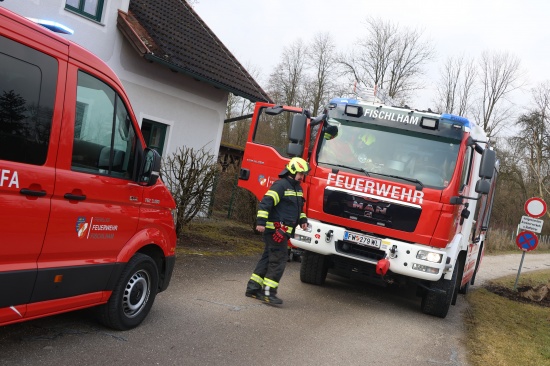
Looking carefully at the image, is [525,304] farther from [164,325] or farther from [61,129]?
[61,129]

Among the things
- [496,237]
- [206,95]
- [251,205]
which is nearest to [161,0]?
[206,95]

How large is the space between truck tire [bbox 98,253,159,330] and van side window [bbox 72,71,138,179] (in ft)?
2.98

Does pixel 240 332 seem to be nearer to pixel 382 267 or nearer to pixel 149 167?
pixel 149 167

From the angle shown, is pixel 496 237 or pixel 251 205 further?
pixel 496 237

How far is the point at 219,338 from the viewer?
5250mm

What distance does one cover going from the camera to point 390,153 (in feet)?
26.0

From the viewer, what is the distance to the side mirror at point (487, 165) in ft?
24.8

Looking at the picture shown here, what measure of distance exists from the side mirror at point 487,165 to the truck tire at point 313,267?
283 centimetres

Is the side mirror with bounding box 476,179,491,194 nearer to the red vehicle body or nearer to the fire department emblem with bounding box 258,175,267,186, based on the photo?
the fire department emblem with bounding box 258,175,267,186

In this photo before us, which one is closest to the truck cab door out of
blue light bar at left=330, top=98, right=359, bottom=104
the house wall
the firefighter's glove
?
blue light bar at left=330, top=98, right=359, bottom=104

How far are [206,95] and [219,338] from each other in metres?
10.4

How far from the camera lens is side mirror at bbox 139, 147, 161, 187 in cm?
483

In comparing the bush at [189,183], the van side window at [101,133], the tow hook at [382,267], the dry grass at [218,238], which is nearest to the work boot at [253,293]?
the tow hook at [382,267]

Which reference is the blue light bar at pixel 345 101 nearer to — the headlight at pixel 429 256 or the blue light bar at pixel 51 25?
the headlight at pixel 429 256
